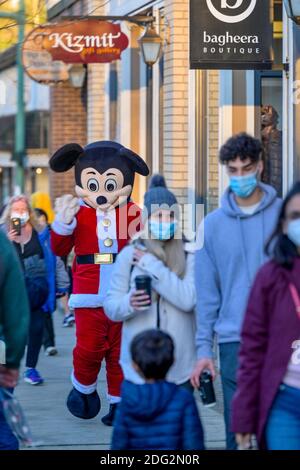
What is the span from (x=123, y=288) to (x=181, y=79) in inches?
338

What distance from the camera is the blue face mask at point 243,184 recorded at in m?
6.81

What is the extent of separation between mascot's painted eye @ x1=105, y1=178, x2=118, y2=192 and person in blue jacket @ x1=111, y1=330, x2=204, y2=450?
12.9 ft

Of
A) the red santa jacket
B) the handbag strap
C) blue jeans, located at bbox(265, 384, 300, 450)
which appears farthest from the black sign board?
blue jeans, located at bbox(265, 384, 300, 450)

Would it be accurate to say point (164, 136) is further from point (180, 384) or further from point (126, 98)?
point (180, 384)

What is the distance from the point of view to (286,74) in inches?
475

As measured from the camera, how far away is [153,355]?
600 centimetres

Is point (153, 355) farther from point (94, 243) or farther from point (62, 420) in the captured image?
point (62, 420)

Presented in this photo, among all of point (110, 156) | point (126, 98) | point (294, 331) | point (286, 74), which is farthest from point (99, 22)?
point (294, 331)

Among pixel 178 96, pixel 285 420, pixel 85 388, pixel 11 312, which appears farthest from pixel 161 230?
pixel 178 96

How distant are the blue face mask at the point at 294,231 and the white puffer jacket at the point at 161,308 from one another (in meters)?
1.56

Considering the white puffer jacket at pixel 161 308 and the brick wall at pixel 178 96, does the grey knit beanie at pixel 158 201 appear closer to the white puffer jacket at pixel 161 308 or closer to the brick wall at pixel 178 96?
the white puffer jacket at pixel 161 308

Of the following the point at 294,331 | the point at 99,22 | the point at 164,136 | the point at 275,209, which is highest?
the point at 99,22

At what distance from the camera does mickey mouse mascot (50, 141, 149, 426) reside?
31.5 feet

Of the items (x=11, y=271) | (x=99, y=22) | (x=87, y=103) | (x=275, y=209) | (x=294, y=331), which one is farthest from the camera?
(x=87, y=103)
